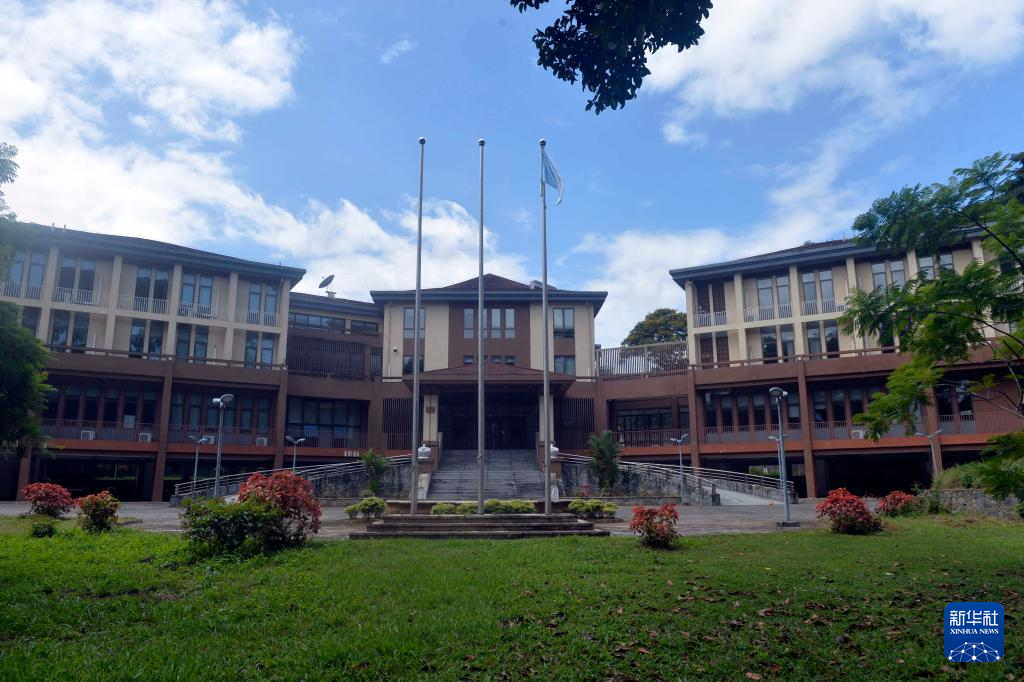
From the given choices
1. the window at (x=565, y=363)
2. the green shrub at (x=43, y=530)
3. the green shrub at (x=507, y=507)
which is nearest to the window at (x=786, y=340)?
the window at (x=565, y=363)

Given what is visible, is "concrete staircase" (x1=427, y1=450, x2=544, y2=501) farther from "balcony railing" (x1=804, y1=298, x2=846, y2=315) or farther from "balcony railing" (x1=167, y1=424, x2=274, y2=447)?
"balcony railing" (x1=804, y1=298, x2=846, y2=315)

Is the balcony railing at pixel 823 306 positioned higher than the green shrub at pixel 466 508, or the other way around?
the balcony railing at pixel 823 306

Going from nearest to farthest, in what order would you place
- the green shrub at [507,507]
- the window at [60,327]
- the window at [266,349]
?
1. the green shrub at [507,507]
2. the window at [60,327]
3. the window at [266,349]

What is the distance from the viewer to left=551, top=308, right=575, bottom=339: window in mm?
44438

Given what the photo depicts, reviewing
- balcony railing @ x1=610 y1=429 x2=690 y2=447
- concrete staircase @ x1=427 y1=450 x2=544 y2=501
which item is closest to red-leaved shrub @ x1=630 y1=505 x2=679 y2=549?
concrete staircase @ x1=427 y1=450 x2=544 y2=501

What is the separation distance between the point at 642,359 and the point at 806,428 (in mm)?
9679

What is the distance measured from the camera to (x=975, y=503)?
2156 centimetres

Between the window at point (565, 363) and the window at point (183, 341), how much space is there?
20.3 meters

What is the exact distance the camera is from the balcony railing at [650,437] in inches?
1571

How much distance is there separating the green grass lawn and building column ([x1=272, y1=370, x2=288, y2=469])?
26.5m

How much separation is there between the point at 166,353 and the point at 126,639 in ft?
113

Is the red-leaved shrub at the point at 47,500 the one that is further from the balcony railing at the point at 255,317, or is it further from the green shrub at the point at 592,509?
the balcony railing at the point at 255,317

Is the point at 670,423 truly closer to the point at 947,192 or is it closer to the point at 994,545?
the point at 994,545

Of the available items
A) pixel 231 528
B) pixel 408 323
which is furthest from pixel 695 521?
pixel 408 323
